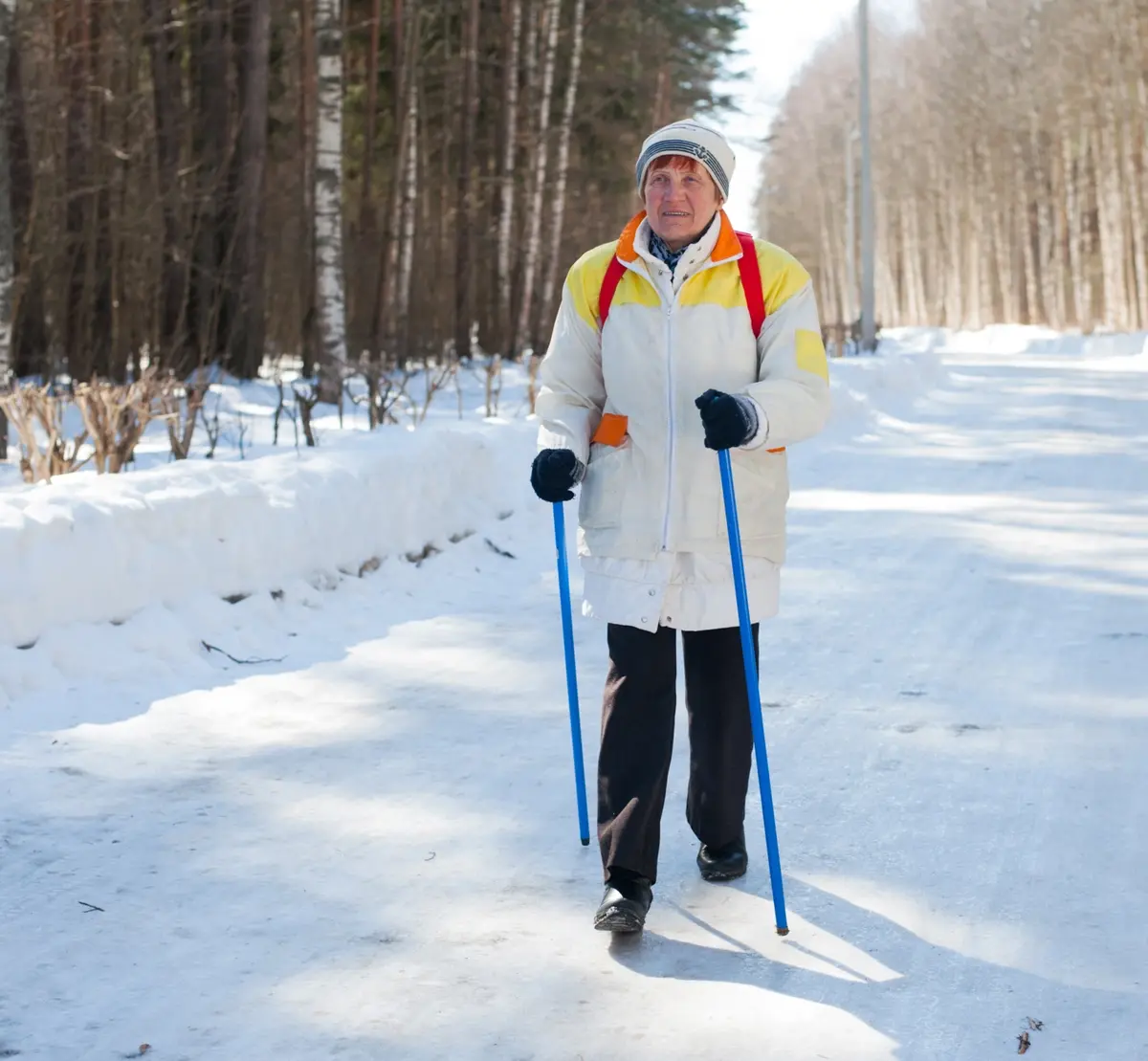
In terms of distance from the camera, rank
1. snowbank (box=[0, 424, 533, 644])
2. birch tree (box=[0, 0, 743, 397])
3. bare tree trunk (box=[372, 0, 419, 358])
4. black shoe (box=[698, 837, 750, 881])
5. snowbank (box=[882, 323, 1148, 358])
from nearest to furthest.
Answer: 1. black shoe (box=[698, 837, 750, 881])
2. snowbank (box=[0, 424, 533, 644])
3. birch tree (box=[0, 0, 743, 397])
4. bare tree trunk (box=[372, 0, 419, 358])
5. snowbank (box=[882, 323, 1148, 358])

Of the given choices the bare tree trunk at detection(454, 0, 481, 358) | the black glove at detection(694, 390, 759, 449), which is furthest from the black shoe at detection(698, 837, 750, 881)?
the bare tree trunk at detection(454, 0, 481, 358)

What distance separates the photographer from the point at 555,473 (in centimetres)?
388

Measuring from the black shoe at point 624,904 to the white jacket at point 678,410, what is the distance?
0.61 meters

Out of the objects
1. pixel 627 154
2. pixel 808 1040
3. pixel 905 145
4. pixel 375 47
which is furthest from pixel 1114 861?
pixel 905 145

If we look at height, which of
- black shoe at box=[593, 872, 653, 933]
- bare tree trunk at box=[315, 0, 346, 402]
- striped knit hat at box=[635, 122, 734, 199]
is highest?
bare tree trunk at box=[315, 0, 346, 402]

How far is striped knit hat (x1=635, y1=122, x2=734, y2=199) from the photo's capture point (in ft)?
12.7

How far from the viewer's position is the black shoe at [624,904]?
3.75 m

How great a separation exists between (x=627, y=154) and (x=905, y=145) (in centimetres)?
4306

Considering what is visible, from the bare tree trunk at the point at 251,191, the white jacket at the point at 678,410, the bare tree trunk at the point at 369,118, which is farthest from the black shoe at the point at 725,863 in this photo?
the bare tree trunk at the point at 369,118

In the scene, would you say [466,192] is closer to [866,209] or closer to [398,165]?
[398,165]

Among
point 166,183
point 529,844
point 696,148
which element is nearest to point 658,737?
point 529,844

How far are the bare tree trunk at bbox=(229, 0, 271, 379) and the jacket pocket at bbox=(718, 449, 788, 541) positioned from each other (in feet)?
51.2

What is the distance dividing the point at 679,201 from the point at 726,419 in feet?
1.89

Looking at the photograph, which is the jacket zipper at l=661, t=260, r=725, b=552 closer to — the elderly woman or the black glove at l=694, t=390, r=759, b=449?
the elderly woman
